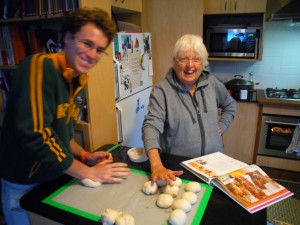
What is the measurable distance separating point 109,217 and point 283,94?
2289 millimetres

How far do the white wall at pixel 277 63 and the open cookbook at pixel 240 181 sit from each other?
1953 mm

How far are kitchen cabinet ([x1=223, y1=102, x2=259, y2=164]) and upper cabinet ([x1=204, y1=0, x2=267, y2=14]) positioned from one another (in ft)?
2.89

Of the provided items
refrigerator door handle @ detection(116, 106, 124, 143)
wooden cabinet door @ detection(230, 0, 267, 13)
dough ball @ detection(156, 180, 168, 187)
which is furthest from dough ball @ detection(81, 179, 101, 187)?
wooden cabinet door @ detection(230, 0, 267, 13)

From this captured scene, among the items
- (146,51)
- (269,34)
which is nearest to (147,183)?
(146,51)

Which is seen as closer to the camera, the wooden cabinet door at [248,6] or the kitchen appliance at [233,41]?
the wooden cabinet door at [248,6]

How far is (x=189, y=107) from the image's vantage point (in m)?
1.35

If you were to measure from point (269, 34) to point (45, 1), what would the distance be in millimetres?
2224

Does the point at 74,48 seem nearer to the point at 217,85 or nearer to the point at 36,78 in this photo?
the point at 36,78

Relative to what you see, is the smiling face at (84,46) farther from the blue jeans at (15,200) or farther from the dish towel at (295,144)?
the dish towel at (295,144)

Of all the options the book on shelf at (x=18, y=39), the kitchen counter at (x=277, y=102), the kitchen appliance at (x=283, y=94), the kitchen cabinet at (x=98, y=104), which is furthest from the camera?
the kitchen appliance at (x=283, y=94)

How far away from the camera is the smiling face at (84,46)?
821 mm

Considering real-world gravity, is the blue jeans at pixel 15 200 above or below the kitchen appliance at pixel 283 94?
below

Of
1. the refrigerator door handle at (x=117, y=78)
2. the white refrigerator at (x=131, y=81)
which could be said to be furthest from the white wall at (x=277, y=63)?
the refrigerator door handle at (x=117, y=78)

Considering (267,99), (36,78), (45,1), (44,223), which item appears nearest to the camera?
(36,78)
